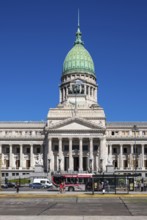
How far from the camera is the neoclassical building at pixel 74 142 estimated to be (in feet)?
433

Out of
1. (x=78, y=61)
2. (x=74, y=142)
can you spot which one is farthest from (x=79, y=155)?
(x=78, y=61)

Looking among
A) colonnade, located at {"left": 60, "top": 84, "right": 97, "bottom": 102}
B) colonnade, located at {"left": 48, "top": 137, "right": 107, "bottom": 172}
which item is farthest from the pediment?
colonnade, located at {"left": 60, "top": 84, "right": 97, "bottom": 102}

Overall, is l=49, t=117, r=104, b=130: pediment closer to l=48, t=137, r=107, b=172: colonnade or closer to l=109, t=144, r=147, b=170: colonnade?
l=48, t=137, r=107, b=172: colonnade

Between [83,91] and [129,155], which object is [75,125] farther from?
[83,91]

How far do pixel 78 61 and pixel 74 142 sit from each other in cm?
4035

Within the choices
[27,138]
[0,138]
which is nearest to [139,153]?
[27,138]

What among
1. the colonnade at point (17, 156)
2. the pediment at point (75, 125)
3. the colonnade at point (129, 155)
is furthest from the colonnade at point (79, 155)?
the colonnade at point (17, 156)

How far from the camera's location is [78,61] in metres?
164

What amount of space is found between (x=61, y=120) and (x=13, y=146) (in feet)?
64.9

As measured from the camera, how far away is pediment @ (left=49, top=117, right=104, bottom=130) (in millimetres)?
132125

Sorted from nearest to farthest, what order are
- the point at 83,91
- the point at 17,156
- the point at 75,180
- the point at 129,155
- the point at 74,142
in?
the point at 75,180
the point at 74,142
the point at 129,155
the point at 17,156
the point at 83,91

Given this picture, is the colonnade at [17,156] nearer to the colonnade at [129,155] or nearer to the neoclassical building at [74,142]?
the neoclassical building at [74,142]

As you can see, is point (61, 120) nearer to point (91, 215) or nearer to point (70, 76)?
point (70, 76)

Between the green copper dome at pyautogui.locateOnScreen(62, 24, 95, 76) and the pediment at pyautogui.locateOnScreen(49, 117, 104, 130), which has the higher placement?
the green copper dome at pyautogui.locateOnScreen(62, 24, 95, 76)
